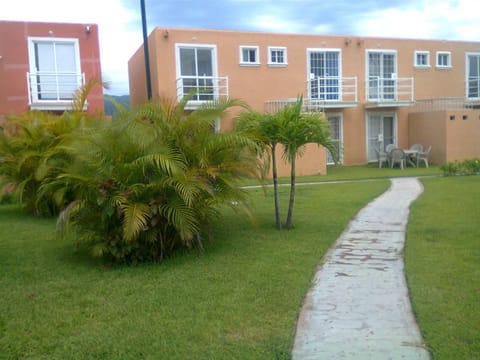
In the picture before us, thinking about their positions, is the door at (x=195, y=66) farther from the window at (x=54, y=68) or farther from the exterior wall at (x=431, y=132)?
the exterior wall at (x=431, y=132)

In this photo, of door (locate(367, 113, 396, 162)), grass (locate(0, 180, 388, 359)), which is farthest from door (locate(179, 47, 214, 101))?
grass (locate(0, 180, 388, 359))

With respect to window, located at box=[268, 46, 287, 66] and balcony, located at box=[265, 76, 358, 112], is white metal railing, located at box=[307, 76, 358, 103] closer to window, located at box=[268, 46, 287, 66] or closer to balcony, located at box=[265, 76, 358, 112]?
balcony, located at box=[265, 76, 358, 112]

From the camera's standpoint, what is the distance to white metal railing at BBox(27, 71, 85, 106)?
1694cm

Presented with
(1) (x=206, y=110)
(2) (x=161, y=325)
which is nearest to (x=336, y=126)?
(1) (x=206, y=110)

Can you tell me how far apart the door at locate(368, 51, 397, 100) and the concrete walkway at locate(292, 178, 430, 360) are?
15210mm

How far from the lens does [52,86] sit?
1736cm

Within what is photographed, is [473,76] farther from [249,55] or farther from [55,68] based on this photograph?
[55,68]

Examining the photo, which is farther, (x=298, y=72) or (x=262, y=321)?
(x=298, y=72)

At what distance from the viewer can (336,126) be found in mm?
22016

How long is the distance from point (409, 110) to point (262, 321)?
20.6 m

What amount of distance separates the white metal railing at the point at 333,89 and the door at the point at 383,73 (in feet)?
3.29

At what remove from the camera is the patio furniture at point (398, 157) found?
19.8 metres

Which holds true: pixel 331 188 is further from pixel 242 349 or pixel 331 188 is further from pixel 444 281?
pixel 242 349

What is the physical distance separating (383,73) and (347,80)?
209 centimetres
